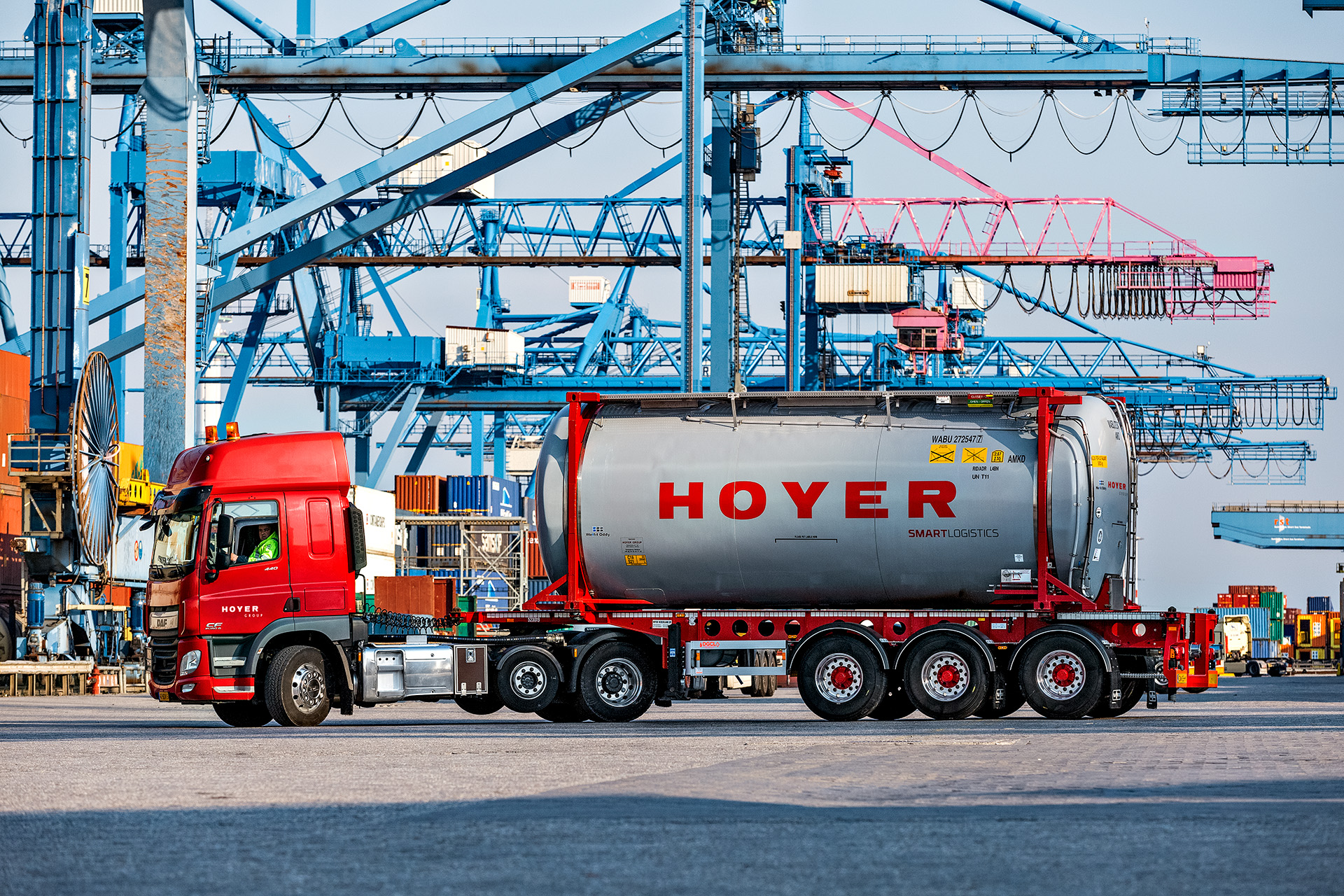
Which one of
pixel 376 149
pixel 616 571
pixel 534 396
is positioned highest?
pixel 376 149

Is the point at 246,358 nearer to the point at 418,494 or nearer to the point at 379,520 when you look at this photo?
the point at 418,494

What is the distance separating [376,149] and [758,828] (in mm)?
37443

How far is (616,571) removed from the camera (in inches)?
820

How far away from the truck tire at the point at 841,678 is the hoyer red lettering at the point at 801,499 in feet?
5.00

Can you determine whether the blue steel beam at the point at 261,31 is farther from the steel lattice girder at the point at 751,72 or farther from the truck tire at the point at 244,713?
the truck tire at the point at 244,713

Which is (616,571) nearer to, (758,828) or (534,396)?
(758,828)

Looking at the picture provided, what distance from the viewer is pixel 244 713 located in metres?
20.1

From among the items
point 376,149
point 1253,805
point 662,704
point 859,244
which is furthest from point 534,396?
point 1253,805

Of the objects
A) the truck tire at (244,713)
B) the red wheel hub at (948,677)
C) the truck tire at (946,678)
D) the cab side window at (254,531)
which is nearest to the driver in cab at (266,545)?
the cab side window at (254,531)

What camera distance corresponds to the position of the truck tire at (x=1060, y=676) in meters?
20.0

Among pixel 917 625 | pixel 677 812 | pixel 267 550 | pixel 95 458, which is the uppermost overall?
pixel 95 458

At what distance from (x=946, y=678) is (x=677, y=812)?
11096 mm

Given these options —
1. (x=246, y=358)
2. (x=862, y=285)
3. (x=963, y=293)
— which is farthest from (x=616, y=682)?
(x=963, y=293)

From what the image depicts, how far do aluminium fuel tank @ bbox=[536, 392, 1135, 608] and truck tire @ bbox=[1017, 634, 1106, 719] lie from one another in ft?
2.41
